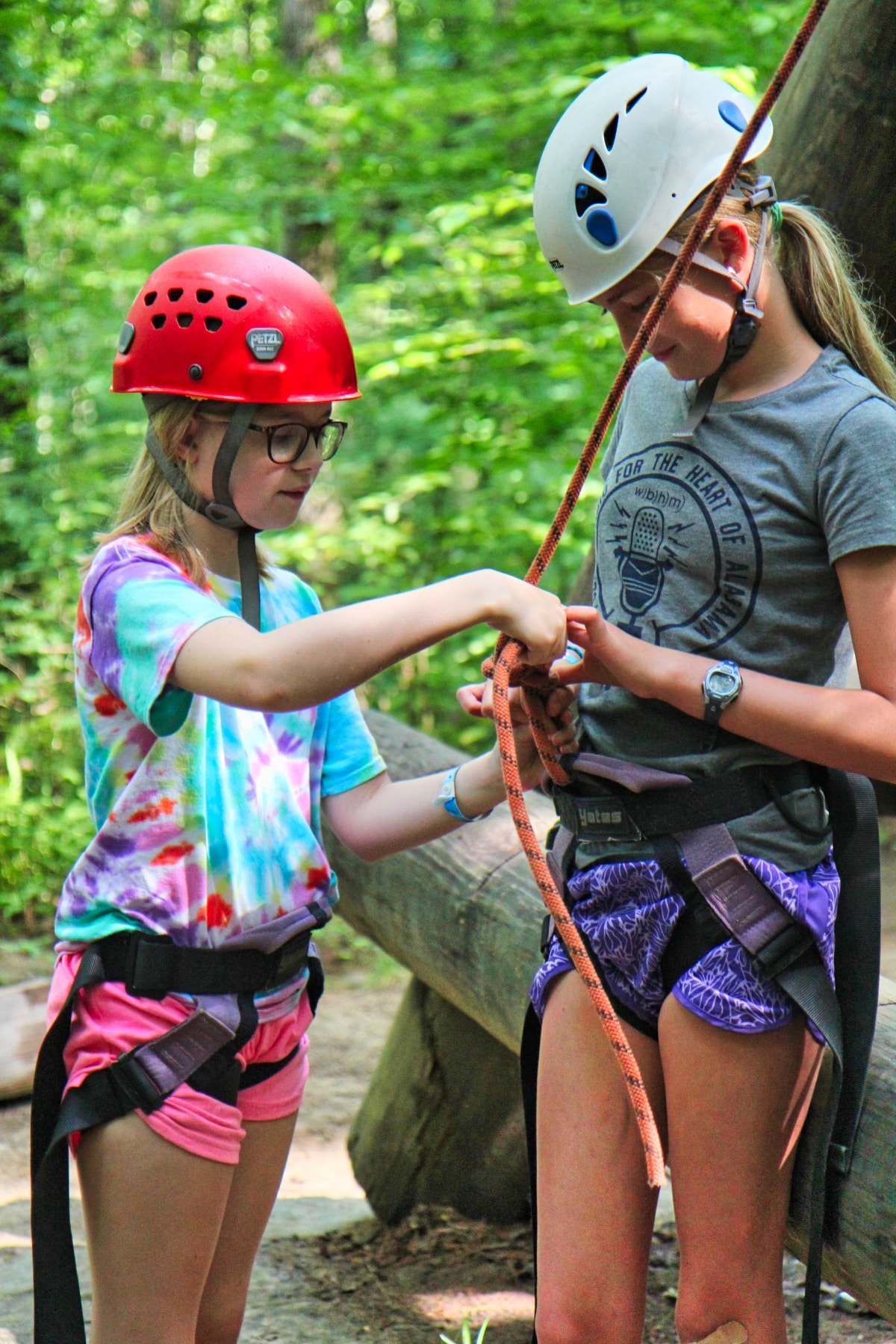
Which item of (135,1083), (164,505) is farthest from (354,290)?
(135,1083)

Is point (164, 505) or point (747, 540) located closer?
point (747, 540)

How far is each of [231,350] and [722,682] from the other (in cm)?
87

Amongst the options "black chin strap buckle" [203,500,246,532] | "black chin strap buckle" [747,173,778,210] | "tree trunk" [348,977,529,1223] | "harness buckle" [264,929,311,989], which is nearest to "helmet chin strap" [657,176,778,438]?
"black chin strap buckle" [747,173,778,210]

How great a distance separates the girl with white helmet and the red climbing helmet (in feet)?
1.29

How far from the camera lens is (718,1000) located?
5.11ft

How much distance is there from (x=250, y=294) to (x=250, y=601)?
0.47m

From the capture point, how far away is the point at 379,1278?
122 inches

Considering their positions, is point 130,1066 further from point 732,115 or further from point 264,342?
point 732,115

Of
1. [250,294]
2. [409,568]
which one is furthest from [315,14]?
[250,294]

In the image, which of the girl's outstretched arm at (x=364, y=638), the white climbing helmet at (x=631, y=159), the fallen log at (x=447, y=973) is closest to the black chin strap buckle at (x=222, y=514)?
the girl's outstretched arm at (x=364, y=638)

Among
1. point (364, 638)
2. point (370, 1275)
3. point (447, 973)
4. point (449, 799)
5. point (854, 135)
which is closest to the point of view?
point (364, 638)

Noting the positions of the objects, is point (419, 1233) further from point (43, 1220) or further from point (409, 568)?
point (409, 568)

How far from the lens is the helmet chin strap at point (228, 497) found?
181 centimetres

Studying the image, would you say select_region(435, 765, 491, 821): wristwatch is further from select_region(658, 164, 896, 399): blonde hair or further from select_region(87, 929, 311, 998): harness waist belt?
select_region(658, 164, 896, 399): blonde hair
